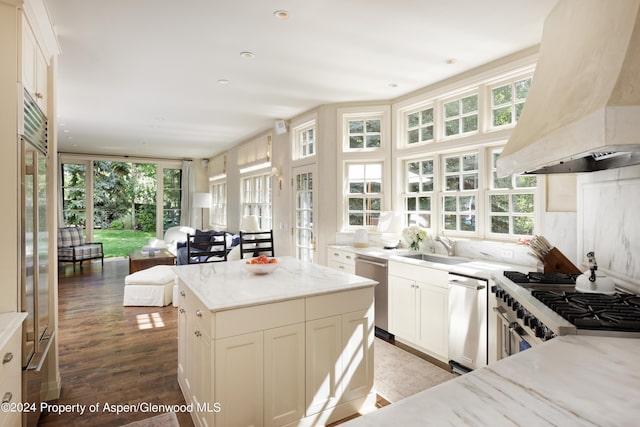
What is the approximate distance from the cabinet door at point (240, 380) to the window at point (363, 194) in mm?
3140

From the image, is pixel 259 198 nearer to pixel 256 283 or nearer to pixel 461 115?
pixel 461 115

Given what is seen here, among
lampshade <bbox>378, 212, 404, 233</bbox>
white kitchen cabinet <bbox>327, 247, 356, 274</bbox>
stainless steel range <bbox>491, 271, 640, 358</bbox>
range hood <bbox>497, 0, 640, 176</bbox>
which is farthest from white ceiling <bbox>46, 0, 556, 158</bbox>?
white kitchen cabinet <bbox>327, 247, 356, 274</bbox>

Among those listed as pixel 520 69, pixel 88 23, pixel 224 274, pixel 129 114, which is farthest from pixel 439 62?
pixel 129 114

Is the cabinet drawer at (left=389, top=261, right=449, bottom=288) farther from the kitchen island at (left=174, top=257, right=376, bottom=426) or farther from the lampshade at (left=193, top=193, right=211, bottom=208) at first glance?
the lampshade at (left=193, top=193, right=211, bottom=208)

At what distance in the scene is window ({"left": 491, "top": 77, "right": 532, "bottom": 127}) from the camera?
338cm

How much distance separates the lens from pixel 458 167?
13.2 feet

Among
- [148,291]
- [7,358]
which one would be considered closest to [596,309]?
[7,358]

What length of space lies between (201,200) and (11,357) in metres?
8.55

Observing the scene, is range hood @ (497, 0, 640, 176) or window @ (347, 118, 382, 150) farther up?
window @ (347, 118, 382, 150)

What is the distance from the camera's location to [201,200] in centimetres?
985

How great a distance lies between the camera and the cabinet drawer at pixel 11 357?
1487 millimetres

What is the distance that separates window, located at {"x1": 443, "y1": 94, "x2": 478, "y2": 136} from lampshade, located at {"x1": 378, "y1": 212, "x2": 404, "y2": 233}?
1.11 m

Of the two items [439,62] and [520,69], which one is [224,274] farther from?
[520,69]

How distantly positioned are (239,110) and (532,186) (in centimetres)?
400
